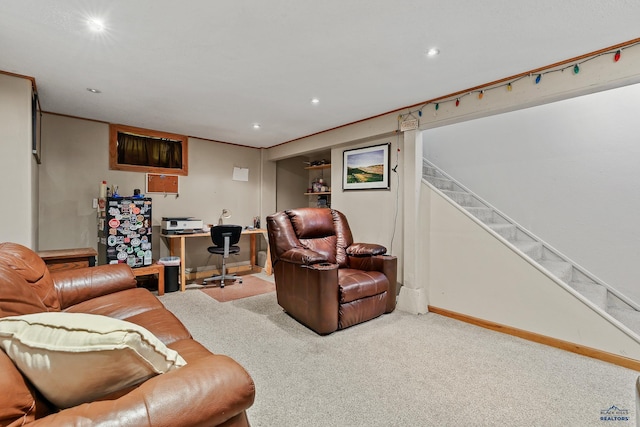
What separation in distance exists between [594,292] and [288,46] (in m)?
3.49

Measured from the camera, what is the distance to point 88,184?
373 centimetres

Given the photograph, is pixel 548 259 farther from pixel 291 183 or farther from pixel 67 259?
pixel 67 259

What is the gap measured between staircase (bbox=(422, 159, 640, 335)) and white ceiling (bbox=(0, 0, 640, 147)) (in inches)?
58.7

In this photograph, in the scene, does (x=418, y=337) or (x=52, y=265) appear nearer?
(x=418, y=337)

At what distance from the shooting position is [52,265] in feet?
9.36

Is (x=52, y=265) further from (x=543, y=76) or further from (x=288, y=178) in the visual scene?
(x=543, y=76)

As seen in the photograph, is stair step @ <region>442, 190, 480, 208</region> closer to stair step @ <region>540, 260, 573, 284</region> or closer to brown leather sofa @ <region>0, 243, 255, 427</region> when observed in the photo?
stair step @ <region>540, 260, 573, 284</region>

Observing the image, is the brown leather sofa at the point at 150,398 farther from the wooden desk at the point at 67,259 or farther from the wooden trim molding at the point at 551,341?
the wooden trim molding at the point at 551,341

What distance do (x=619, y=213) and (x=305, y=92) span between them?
3.32m

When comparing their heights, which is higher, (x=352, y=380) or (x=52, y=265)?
(x=52, y=265)

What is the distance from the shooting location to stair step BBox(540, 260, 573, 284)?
2.81 m

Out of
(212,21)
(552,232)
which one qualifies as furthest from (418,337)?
(212,21)

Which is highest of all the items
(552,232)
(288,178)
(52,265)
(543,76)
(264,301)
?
(543,76)

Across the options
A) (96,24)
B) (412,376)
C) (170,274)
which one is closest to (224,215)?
(170,274)
